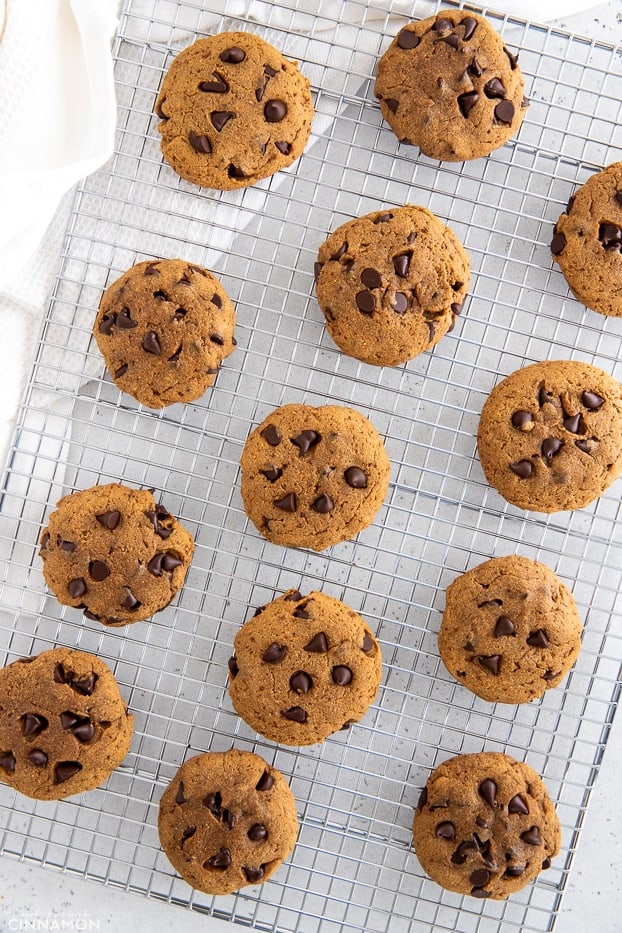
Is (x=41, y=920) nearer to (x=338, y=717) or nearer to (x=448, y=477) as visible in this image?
(x=338, y=717)

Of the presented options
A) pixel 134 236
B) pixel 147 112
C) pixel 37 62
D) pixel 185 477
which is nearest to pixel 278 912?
pixel 185 477

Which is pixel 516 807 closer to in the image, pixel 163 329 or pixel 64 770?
pixel 64 770

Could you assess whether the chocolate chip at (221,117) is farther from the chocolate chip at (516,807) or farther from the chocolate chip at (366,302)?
the chocolate chip at (516,807)

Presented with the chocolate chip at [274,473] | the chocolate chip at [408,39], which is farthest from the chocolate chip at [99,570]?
the chocolate chip at [408,39]

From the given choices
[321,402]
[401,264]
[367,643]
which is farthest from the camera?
[321,402]

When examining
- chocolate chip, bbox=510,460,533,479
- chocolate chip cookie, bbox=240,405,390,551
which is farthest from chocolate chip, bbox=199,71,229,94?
chocolate chip, bbox=510,460,533,479

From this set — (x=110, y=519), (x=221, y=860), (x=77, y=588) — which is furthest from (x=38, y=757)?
(x=110, y=519)

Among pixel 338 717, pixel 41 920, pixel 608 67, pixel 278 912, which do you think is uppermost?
pixel 608 67
